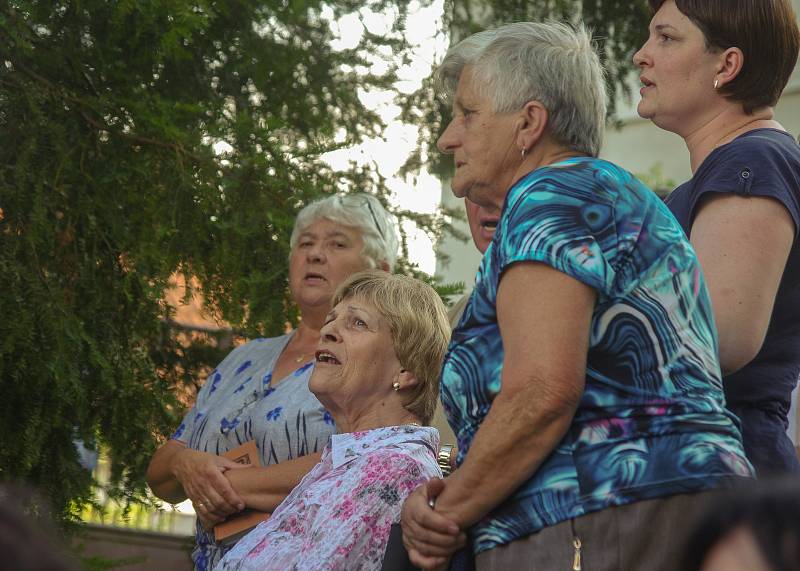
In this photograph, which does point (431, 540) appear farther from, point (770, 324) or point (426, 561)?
point (770, 324)

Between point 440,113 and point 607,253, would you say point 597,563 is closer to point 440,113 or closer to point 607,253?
point 607,253

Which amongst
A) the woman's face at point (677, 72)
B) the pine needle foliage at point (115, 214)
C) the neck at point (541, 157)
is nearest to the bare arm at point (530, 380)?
the neck at point (541, 157)

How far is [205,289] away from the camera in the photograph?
4.63m

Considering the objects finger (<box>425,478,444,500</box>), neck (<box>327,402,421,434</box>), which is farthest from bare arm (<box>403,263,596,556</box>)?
neck (<box>327,402,421,434</box>)

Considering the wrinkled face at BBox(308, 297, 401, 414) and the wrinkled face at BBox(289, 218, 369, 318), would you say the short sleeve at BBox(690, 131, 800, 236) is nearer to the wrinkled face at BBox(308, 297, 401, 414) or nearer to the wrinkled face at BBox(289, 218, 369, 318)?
the wrinkled face at BBox(308, 297, 401, 414)

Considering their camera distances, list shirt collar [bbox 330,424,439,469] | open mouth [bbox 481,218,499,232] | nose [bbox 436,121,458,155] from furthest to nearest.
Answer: open mouth [bbox 481,218,499,232] < shirt collar [bbox 330,424,439,469] < nose [bbox 436,121,458,155]

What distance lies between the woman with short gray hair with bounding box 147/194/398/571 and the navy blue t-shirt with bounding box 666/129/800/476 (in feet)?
4.67

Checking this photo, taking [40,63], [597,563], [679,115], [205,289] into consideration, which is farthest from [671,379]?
[40,63]

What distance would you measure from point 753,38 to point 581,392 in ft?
3.59

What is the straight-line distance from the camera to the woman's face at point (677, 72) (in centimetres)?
272

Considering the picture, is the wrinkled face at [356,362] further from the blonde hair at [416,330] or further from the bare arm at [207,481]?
the bare arm at [207,481]

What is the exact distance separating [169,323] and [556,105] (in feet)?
9.90

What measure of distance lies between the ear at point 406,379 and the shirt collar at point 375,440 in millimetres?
187

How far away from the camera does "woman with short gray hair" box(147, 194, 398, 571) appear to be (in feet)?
11.5
